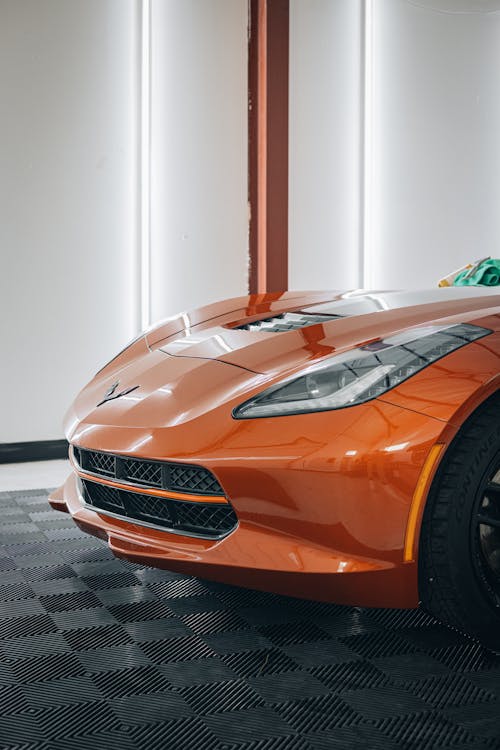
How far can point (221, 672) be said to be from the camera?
56.2 inches

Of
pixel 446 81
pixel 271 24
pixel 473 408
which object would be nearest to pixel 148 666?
pixel 473 408

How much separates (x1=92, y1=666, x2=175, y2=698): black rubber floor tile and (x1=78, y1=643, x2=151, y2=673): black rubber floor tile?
2 cm

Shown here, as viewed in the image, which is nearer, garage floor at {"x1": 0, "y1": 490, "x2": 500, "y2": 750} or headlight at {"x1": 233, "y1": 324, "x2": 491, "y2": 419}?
garage floor at {"x1": 0, "y1": 490, "x2": 500, "y2": 750}

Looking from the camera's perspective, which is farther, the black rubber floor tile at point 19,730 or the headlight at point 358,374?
the headlight at point 358,374

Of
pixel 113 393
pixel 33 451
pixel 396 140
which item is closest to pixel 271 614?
pixel 113 393

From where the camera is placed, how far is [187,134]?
14.0 feet

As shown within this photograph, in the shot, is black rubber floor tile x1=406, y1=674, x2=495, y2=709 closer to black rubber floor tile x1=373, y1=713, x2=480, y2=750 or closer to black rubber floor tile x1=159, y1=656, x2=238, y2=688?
black rubber floor tile x1=373, y1=713, x2=480, y2=750

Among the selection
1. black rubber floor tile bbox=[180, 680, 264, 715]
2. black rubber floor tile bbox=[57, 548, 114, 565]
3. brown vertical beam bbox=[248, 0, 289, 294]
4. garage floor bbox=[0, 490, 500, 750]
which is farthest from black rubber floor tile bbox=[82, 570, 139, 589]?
brown vertical beam bbox=[248, 0, 289, 294]

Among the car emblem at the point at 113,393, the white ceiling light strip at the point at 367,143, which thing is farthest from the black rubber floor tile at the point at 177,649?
the white ceiling light strip at the point at 367,143

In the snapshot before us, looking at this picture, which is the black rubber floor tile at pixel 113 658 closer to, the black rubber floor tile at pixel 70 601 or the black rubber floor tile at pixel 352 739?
the black rubber floor tile at pixel 70 601

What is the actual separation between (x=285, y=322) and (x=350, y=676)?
2.88ft

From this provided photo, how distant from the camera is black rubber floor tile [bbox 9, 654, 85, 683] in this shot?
141 centimetres

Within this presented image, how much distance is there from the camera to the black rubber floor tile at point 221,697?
4.26 feet

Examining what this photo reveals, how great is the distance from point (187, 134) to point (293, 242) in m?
0.86
